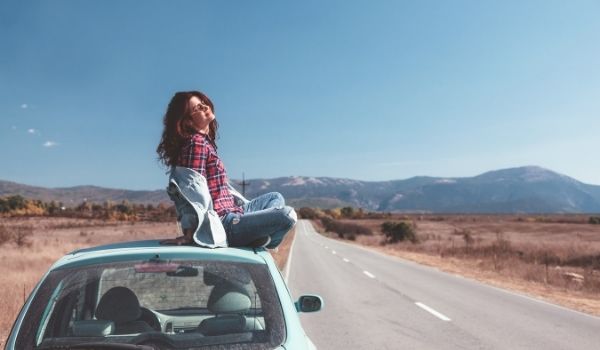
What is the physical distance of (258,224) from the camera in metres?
3.37

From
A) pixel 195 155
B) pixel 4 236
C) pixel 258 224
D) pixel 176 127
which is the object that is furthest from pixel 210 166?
pixel 4 236

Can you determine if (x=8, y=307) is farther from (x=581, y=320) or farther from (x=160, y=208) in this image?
(x=160, y=208)

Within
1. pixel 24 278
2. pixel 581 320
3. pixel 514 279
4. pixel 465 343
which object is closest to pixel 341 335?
pixel 465 343

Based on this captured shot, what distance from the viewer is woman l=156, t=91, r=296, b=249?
3.39 meters

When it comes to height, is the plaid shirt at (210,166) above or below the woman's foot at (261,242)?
above

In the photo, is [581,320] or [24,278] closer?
[581,320]

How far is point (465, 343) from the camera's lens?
785 cm

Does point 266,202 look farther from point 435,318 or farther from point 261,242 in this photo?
point 435,318

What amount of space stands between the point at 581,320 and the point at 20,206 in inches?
4689

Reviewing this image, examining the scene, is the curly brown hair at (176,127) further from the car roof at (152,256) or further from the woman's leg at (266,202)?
the car roof at (152,256)

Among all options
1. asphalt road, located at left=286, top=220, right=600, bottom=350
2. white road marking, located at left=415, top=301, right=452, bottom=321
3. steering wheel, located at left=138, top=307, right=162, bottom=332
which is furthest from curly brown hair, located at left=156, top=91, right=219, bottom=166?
white road marking, located at left=415, top=301, right=452, bottom=321

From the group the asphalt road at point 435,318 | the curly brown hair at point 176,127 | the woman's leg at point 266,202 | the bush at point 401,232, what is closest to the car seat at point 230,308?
the woman's leg at point 266,202

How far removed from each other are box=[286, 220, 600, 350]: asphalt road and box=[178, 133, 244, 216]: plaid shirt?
4489mm

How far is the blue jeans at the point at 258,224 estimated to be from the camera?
3.36 m
